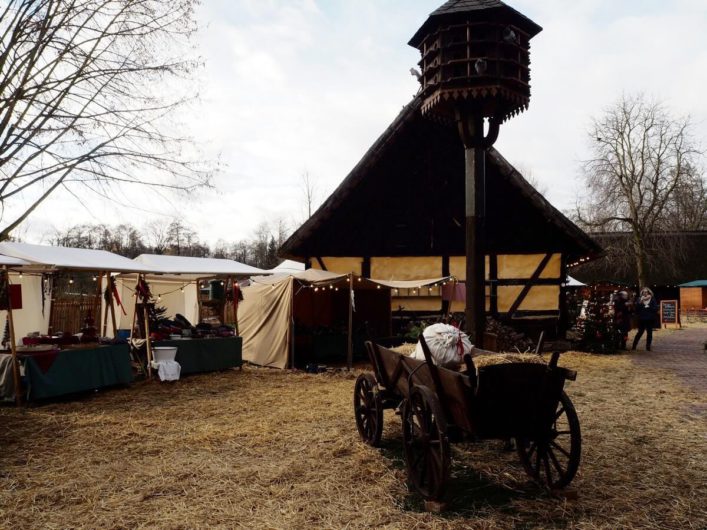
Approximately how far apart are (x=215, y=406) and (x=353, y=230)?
6790 mm

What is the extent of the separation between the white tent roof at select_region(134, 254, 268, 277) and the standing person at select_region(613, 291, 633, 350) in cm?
873

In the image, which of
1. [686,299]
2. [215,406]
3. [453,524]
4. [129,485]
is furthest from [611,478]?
[686,299]

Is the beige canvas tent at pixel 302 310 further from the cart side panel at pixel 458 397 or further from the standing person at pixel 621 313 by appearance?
the cart side panel at pixel 458 397

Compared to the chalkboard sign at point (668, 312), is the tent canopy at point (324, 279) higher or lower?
higher

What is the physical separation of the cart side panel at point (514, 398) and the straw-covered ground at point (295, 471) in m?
0.58

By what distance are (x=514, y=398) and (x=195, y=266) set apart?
927 cm

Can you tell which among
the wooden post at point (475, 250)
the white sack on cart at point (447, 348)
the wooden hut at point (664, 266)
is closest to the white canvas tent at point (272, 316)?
the wooden post at point (475, 250)

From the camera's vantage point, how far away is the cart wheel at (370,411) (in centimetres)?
510

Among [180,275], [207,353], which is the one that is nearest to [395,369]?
[207,353]

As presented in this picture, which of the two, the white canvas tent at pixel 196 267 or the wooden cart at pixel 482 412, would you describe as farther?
the white canvas tent at pixel 196 267

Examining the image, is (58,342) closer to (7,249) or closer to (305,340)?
(7,249)

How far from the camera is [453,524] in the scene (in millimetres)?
3438

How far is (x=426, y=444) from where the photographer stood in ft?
12.4

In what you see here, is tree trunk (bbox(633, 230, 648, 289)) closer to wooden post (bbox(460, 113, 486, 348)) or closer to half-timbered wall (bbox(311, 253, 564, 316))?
half-timbered wall (bbox(311, 253, 564, 316))
